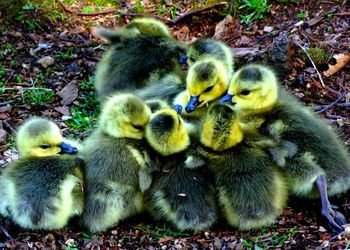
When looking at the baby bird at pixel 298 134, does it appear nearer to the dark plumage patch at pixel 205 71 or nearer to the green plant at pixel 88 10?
the dark plumage patch at pixel 205 71

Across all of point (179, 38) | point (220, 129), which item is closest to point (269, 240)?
point (220, 129)

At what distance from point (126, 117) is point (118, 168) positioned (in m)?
0.33

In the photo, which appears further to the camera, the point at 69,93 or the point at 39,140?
the point at 69,93

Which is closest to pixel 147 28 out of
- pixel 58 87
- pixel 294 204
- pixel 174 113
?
pixel 58 87

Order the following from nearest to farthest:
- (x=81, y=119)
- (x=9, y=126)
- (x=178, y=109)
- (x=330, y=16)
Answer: (x=178, y=109), (x=9, y=126), (x=81, y=119), (x=330, y=16)

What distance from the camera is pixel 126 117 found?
386 cm

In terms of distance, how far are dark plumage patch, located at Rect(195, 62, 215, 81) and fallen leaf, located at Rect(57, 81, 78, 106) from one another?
1.69 metres

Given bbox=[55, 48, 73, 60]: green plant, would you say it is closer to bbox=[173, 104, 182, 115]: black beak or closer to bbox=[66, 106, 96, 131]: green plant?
bbox=[66, 106, 96, 131]: green plant

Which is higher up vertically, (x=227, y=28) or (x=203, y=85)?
(x=203, y=85)

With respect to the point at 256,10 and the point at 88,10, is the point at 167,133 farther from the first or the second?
the point at 88,10

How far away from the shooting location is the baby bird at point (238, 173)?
374cm

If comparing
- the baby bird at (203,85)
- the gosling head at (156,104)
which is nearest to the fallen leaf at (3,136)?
the gosling head at (156,104)

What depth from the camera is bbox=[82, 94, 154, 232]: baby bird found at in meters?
3.78

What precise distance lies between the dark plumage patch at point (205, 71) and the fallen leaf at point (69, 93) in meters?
1.69
